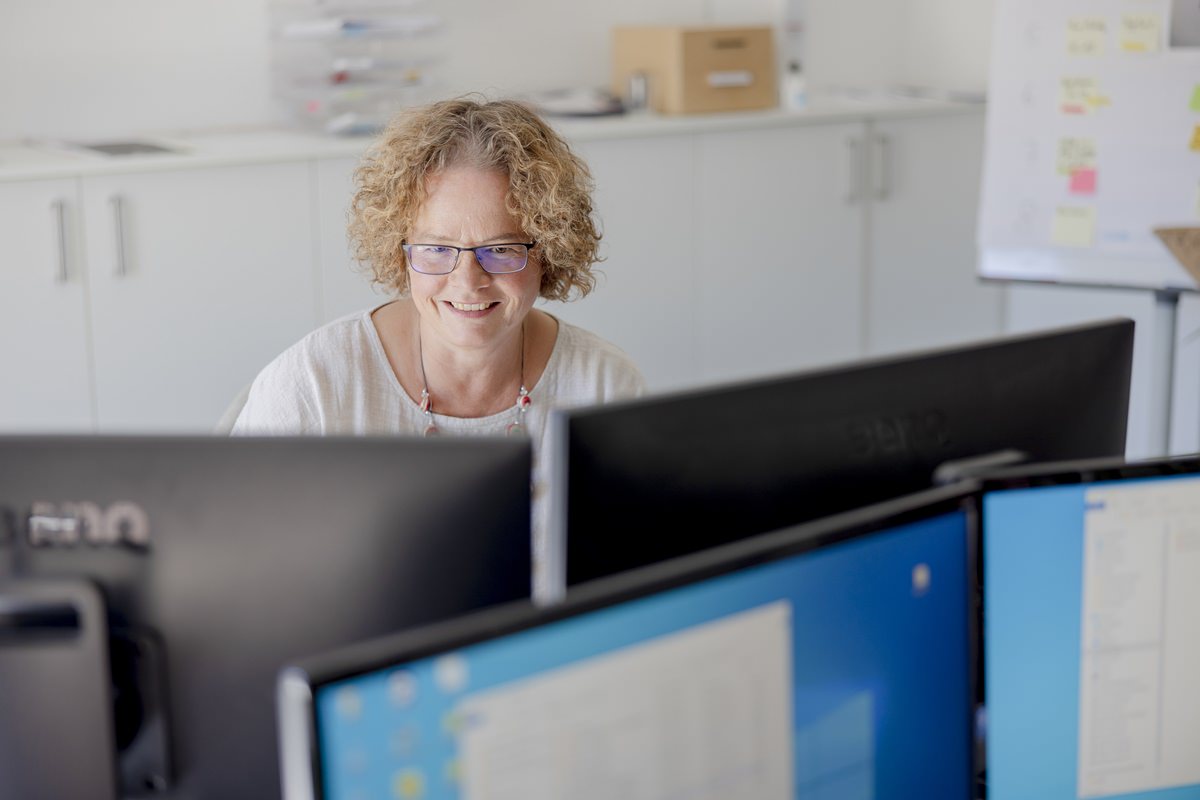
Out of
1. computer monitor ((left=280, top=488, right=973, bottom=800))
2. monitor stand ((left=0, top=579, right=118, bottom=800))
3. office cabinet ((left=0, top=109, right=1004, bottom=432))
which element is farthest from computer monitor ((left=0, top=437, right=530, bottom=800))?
office cabinet ((left=0, top=109, right=1004, bottom=432))

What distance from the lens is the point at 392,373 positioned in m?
1.82

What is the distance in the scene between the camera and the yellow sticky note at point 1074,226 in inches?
127

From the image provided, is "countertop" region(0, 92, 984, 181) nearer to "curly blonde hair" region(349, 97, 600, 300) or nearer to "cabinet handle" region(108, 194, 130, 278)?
"cabinet handle" region(108, 194, 130, 278)

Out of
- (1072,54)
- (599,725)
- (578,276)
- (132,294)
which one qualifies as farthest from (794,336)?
(599,725)

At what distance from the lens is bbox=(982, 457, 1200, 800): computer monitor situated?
1073mm

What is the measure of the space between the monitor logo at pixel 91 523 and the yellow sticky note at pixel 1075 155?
2.71 m

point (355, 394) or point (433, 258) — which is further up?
point (433, 258)

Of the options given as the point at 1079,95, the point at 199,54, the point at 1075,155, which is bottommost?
the point at 1075,155

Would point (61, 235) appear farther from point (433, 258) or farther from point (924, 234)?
point (924, 234)

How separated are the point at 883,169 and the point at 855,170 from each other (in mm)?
99

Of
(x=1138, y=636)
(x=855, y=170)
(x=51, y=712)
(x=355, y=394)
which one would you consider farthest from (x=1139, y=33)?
(x=51, y=712)

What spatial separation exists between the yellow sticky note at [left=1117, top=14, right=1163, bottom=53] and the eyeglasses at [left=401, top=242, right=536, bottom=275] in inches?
73.6

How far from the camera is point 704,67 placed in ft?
12.7

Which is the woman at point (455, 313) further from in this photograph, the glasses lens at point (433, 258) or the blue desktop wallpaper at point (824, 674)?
the blue desktop wallpaper at point (824, 674)
